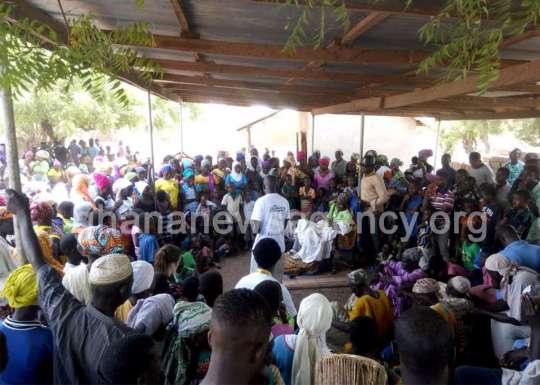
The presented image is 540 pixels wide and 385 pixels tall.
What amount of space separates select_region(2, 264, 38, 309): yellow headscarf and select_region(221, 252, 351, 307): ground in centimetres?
396

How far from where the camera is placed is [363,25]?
3.10m

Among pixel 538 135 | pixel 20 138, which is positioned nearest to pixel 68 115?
pixel 20 138

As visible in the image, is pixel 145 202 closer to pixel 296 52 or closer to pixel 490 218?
pixel 296 52

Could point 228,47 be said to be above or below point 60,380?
above

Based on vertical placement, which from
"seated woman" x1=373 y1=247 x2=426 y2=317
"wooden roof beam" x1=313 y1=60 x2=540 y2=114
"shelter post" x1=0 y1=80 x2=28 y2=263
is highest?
"wooden roof beam" x1=313 y1=60 x2=540 y2=114

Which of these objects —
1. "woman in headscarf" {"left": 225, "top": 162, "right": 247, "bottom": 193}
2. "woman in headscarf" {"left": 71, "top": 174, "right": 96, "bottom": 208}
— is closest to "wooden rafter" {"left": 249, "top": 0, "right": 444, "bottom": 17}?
"woman in headscarf" {"left": 71, "top": 174, "right": 96, "bottom": 208}

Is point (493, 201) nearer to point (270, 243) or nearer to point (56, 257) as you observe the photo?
point (270, 243)

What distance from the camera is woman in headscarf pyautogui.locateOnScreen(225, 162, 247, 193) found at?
8.10 m

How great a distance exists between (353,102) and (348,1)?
5.52 metres

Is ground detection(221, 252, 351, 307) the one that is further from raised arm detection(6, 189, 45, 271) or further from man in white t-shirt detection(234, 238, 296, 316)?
raised arm detection(6, 189, 45, 271)

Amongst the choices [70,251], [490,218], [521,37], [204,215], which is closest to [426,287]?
[521,37]

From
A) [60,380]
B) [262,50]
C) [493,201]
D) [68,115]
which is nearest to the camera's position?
[60,380]

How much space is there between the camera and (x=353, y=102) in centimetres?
789

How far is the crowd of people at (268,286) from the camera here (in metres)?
1.63
